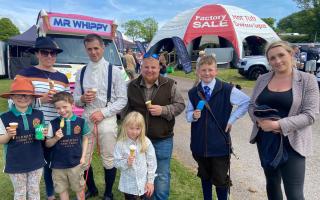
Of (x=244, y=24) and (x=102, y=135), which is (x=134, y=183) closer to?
(x=102, y=135)

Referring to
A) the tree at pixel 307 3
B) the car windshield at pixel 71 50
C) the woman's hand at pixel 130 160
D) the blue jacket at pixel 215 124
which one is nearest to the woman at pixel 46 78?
the woman's hand at pixel 130 160

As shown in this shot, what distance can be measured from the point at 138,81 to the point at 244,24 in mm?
26109

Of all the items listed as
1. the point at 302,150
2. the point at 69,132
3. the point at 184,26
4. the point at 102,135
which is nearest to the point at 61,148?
the point at 69,132

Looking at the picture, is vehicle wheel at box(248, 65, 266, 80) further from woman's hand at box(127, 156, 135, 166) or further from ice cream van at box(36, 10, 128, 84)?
woman's hand at box(127, 156, 135, 166)

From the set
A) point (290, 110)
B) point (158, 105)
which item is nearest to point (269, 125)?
point (290, 110)

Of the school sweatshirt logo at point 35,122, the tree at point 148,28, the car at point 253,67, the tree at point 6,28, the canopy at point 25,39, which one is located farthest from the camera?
the tree at point 148,28

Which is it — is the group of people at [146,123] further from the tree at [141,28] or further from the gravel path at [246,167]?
the tree at [141,28]

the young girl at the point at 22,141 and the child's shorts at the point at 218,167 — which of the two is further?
the child's shorts at the point at 218,167

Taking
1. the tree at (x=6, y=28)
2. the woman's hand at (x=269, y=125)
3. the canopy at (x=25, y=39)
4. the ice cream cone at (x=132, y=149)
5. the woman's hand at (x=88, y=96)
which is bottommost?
the ice cream cone at (x=132, y=149)

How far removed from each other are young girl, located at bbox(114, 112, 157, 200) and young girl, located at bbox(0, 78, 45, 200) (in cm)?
88

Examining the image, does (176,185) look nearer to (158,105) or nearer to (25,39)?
(158,105)

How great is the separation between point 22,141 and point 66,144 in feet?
1.57

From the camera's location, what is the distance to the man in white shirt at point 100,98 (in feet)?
12.3

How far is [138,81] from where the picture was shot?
374cm
